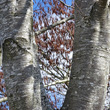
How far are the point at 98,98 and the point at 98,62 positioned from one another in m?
0.25

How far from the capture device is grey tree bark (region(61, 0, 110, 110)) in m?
1.24

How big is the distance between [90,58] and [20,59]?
48 centimetres

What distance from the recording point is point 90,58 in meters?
1.27

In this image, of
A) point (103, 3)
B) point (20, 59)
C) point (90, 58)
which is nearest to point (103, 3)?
point (103, 3)

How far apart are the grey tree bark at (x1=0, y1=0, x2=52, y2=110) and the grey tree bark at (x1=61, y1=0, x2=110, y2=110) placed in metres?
0.26

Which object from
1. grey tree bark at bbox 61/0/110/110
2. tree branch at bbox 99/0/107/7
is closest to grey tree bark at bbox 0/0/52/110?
grey tree bark at bbox 61/0/110/110

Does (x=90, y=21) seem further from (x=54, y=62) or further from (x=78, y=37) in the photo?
(x=54, y=62)

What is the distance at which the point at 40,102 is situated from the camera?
1248mm

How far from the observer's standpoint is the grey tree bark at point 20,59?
3.87 ft

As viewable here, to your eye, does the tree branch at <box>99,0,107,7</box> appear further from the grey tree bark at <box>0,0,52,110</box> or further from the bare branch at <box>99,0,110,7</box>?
the grey tree bark at <box>0,0,52,110</box>

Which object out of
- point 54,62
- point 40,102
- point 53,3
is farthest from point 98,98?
point 53,3

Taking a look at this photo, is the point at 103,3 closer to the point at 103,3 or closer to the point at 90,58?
the point at 103,3

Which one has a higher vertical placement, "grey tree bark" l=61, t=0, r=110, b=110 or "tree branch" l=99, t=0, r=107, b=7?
"tree branch" l=99, t=0, r=107, b=7

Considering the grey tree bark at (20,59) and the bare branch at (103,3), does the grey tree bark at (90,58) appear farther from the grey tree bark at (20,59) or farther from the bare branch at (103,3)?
the grey tree bark at (20,59)
